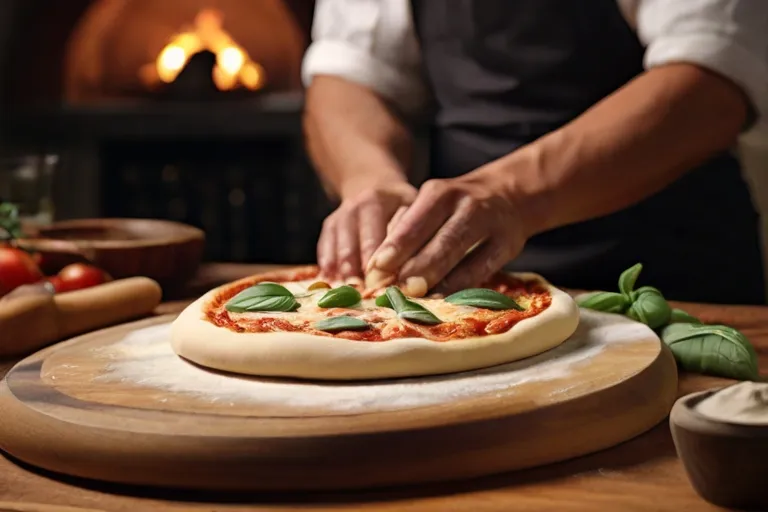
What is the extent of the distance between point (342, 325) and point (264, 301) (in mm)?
146

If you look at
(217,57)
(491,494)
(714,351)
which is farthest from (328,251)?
(217,57)

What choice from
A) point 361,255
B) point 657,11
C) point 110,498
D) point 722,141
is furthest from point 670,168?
point 110,498

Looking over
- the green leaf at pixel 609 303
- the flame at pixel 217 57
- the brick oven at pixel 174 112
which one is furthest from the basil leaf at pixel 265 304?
the flame at pixel 217 57

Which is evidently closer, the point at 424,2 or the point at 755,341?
the point at 755,341

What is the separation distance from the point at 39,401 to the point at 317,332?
253 millimetres

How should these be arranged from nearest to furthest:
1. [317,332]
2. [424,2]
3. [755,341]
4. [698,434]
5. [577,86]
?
[698,434] < [317,332] < [755,341] < [577,86] < [424,2]

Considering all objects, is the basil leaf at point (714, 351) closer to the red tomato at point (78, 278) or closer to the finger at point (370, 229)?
the finger at point (370, 229)

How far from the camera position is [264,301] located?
1088 mm

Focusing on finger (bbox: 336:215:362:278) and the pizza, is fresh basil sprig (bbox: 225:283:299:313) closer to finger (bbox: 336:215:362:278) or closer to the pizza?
the pizza

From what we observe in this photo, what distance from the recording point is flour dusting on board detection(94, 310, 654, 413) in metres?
0.85

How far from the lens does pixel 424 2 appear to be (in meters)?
1.85

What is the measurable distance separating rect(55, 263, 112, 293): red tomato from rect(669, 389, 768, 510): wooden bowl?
36.3 inches

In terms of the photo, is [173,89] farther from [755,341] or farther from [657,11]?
[755,341]

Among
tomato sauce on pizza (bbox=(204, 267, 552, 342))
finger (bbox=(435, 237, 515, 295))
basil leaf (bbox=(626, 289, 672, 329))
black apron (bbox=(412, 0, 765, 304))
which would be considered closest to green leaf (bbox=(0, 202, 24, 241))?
tomato sauce on pizza (bbox=(204, 267, 552, 342))
